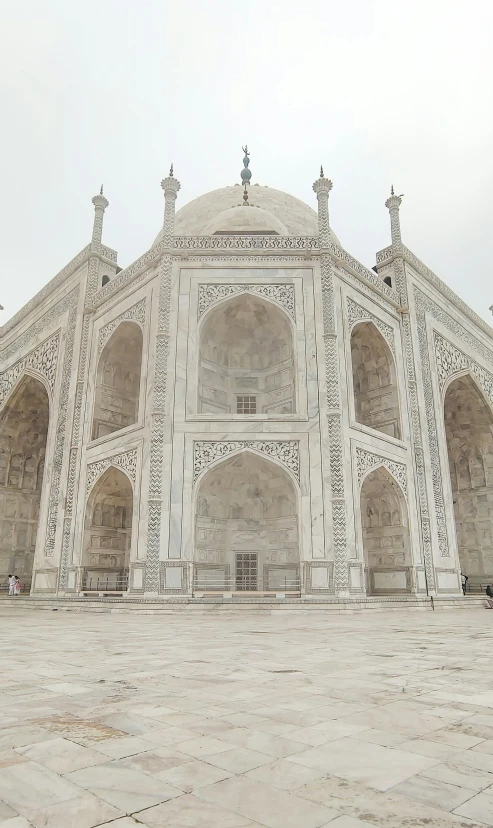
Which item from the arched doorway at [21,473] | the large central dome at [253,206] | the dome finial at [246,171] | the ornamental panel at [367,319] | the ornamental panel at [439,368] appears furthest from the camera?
the dome finial at [246,171]

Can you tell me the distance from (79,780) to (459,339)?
21.9 metres

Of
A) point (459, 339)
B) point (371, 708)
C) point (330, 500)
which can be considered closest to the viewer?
point (371, 708)

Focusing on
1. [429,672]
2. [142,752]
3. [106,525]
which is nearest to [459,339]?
[106,525]

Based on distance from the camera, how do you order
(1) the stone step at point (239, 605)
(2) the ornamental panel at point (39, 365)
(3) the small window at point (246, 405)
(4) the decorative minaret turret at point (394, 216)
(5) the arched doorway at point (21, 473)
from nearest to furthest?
(1) the stone step at point (239, 605), (3) the small window at point (246, 405), (4) the decorative minaret turret at point (394, 216), (2) the ornamental panel at point (39, 365), (5) the arched doorway at point (21, 473)

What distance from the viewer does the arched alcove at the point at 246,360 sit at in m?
16.1

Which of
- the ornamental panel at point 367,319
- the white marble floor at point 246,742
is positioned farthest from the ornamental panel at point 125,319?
the white marble floor at point 246,742

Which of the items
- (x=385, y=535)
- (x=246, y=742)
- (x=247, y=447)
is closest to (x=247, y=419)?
(x=247, y=447)

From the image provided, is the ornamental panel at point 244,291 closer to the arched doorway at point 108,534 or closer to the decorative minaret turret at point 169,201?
the decorative minaret turret at point 169,201

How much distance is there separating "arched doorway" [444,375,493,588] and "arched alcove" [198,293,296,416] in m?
8.66

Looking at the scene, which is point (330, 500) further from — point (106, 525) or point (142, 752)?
point (142, 752)

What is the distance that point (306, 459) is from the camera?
552 inches

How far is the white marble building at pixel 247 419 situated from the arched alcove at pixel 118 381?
0.06 metres

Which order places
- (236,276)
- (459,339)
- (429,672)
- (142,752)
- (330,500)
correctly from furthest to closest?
(459,339) → (236,276) → (330,500) → (429,672) → (142,752)

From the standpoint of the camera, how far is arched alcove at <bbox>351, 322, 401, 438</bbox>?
17.2 m
